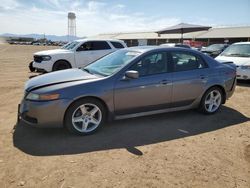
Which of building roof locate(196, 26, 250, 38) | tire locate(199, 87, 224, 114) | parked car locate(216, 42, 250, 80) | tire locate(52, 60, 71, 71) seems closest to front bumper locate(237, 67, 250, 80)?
parked car locate(216, 42, 250, 80)

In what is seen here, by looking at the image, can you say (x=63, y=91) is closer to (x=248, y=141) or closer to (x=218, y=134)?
(x=218, y=134)

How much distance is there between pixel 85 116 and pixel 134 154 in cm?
118

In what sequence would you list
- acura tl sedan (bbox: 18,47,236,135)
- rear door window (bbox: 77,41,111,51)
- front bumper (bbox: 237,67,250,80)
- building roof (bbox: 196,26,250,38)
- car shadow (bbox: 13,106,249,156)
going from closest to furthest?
car shadow (bbox: 13,106,249,156) → acura tl sedan (bbox: 18,47,236,135) → front bumper (bbox: 237,67,250,80) → rear door window (bbox: 77,41,111,51) → building roof (bbox: 196,26,250,38)

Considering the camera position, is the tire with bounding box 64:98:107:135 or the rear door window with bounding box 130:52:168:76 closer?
the tire with bounding box 64:98:107:135

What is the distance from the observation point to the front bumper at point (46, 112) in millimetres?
4273

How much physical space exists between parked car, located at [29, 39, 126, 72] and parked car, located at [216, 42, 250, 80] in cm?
465

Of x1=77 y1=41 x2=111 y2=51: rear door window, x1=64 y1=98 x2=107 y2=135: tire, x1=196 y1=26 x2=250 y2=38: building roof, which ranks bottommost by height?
x1=64 y1=98 x2=107 y2=135: tire

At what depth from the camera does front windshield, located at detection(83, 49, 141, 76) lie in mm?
5008

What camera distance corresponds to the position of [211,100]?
6043 mm

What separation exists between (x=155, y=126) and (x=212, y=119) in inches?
55.9

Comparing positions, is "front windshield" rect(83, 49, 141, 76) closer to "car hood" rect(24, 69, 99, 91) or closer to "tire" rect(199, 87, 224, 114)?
"car hood" rect(24, 69, 99, 91)

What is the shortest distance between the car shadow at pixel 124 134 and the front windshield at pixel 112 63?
1065 millimetres

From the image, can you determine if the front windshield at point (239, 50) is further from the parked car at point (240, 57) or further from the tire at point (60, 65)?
the tire at point (60, 65)

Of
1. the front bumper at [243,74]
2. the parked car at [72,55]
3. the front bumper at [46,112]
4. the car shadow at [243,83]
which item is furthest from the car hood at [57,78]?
the car shadow at [243,83]
